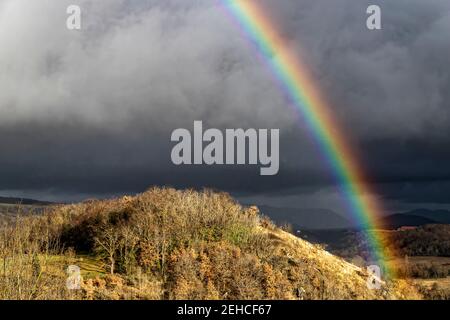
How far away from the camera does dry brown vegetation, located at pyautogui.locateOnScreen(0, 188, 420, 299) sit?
133 ft

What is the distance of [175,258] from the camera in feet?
192

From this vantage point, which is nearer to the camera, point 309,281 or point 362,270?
point 309,281

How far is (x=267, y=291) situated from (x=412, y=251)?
117 m

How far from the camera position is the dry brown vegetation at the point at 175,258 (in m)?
40.4

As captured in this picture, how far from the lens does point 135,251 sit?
207ft

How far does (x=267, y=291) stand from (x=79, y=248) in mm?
41132

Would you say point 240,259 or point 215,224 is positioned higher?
point 215,224

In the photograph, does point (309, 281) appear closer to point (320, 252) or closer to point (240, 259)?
point (240, 259)

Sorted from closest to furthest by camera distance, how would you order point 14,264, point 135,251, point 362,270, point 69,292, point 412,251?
point 14,264, point 69,292, point 135,251, point 362,270, point 412,251

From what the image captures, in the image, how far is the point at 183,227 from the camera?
66188mm
